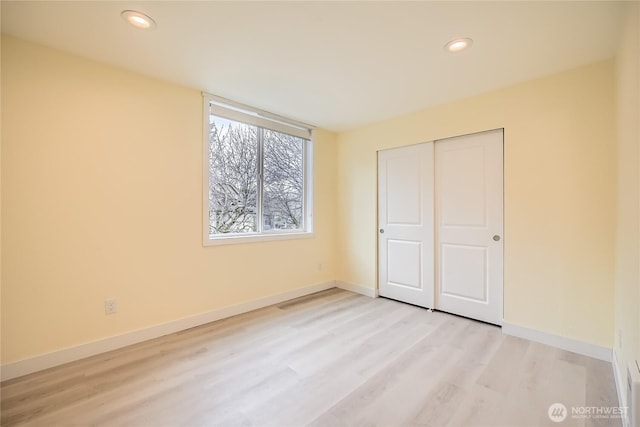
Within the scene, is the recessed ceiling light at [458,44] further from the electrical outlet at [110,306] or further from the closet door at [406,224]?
the electrical outlet at [110,306]

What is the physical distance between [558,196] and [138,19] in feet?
11.1

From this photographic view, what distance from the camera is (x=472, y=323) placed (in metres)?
2.86

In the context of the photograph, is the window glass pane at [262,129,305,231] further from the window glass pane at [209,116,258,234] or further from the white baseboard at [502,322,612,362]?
the white baseboard at [502,322,612,362]


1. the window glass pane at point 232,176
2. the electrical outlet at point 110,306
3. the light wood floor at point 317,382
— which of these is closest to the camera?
the light wood floor at point 317,382

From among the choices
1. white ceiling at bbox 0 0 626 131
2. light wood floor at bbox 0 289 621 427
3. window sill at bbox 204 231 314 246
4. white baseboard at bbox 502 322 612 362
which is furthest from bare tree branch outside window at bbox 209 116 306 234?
white baseboard at bbox 502 322 612 362

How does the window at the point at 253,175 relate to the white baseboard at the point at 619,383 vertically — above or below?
above

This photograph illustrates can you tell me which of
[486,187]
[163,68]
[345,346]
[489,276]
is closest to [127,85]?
[163,68]

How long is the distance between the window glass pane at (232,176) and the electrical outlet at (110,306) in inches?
40.3

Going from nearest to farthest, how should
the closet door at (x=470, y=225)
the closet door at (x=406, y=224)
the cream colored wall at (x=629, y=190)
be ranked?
the cream colored wall at (x=629, y=190)
the closet door at (x=470, y=225)
the closet door at (x=406, y=224)

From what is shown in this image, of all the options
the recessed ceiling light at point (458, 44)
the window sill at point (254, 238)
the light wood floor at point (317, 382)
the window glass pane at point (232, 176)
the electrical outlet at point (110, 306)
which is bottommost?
the light wood floor at point (317, 382)

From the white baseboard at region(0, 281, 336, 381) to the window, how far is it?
0.76 metres

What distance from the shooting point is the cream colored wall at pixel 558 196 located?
2.18 metres

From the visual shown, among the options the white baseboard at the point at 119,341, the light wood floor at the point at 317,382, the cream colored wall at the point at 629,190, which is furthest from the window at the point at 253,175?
the cream colored wall at the point at 629,190

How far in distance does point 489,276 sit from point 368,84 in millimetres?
2239
